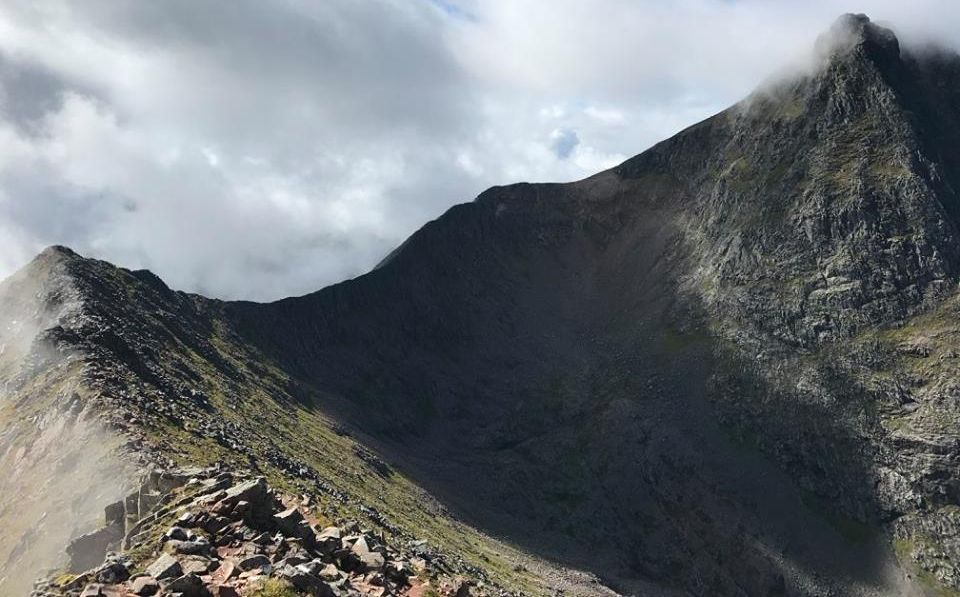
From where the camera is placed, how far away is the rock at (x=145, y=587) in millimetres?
30798

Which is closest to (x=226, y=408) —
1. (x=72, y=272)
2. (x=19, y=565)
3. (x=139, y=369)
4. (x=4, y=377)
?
(x=139, y=369)

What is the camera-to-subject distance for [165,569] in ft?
104

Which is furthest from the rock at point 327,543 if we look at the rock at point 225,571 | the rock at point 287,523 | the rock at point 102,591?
the rock at point 102,591

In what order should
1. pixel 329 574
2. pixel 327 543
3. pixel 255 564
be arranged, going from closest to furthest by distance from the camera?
pixel 255 564 → pixel 329 574 → pixel 327 543

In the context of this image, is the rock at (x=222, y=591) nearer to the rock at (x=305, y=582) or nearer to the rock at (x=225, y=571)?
the rock at (x=225, y=571)

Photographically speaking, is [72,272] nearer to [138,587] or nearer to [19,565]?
[19,565]

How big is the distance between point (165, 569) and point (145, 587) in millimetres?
999

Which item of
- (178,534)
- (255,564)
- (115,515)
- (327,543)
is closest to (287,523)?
(327,543)

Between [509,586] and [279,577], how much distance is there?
339 ft

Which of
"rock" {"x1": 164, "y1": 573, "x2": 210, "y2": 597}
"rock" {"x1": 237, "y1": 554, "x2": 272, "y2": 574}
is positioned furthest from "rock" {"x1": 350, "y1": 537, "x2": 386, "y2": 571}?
"rock" {"x1": 164, "y1": 573, "x2": 210, "y2": 597}

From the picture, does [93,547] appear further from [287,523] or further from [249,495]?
[287,523]

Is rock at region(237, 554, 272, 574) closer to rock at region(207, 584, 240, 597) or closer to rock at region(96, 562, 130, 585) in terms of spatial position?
rock at region(207, 584, 240, 597)

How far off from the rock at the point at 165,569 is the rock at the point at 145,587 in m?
0.33

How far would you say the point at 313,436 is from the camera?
162500 mm
